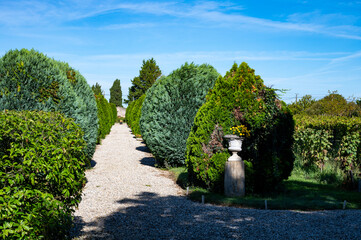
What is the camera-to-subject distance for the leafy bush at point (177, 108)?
9.77 metres

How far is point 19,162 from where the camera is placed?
3.46 m

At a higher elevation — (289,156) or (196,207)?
(289,156)

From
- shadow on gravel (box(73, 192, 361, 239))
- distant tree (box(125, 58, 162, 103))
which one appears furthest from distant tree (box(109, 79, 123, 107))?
shadow on gravel (box(73, 192, 361, 239))

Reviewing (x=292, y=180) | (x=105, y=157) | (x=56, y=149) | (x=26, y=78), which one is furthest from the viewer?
(x=105, y=157)

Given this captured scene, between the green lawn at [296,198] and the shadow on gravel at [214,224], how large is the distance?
491mm

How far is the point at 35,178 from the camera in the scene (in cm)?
346

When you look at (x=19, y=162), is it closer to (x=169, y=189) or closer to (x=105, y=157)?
(x=169, y=189)

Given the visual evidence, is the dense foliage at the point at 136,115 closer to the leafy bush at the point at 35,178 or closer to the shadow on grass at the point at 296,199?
the shadow on grass at the point at 296,199

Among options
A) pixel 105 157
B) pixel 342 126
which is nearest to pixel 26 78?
pixel 105 157

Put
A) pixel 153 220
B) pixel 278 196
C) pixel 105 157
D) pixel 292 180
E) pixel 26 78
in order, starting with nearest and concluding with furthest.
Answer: pixel 153 220
pixel 278 196
pixel 26 78
pixel 292 180
pixel 105 157

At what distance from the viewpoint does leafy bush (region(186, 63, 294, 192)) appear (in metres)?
6.97

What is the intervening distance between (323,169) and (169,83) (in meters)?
5.46

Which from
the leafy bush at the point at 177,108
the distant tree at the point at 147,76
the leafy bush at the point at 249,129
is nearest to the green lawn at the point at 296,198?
the leafy bush at the point at 249,129

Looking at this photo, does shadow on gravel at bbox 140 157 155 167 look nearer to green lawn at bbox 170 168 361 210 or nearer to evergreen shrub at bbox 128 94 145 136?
green lawn at bbox 170 168 361 210
